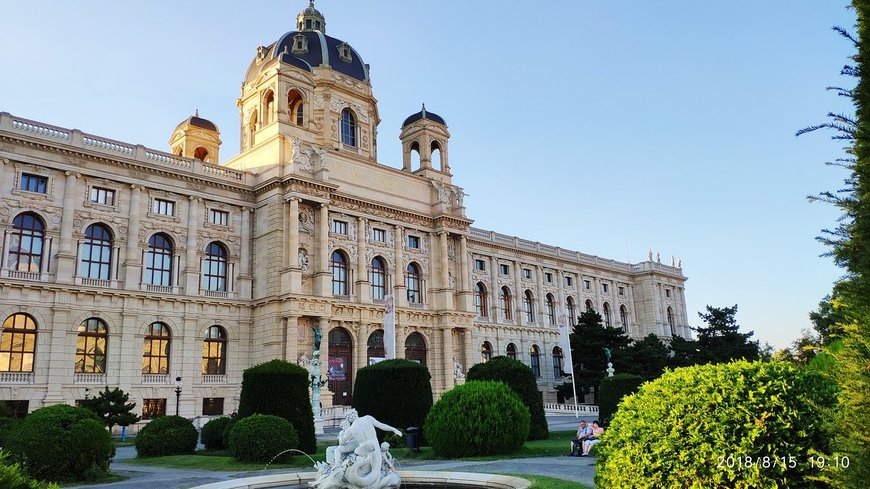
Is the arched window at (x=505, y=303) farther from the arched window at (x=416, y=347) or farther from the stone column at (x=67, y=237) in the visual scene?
the stone column at (x=67, y=237)

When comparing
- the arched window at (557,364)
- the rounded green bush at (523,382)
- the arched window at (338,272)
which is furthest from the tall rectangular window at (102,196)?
the arched window at (557,364)

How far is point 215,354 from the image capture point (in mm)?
39781

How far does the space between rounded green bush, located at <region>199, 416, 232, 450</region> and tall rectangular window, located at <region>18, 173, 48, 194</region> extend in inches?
768

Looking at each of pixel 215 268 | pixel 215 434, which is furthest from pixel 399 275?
Answer: pixel 215 434

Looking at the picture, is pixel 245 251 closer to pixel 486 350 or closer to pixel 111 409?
pixel 111 409

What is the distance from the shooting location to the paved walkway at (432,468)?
14.4 meters

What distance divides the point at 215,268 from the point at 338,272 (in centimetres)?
828

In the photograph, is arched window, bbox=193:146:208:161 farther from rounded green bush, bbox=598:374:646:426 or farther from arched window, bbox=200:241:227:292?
rounded green bush, bbox=598:374:646:426

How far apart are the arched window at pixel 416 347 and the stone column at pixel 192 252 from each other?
1582 cm

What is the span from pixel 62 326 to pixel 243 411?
59.4 feet

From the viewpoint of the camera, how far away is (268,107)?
1919 inches

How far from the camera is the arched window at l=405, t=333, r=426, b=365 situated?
157ft

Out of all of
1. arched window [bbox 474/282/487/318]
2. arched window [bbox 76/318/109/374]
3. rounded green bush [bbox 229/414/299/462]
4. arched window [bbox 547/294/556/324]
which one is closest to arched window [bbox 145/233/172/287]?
arched window [bbox 76/318/109/374]

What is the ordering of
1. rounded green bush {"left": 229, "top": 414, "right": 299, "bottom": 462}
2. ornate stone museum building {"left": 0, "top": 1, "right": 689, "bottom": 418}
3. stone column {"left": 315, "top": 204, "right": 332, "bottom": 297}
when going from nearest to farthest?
rounded green bush {"left": 229, "top": 414, "right": 299, "bottom": 462} < ornate stone museum building {"left": 0, "top": 1, "right": 689, "bottom": 418} < stone column {"left": 315, "top": 204, "right": 332, "bottom": 297}
